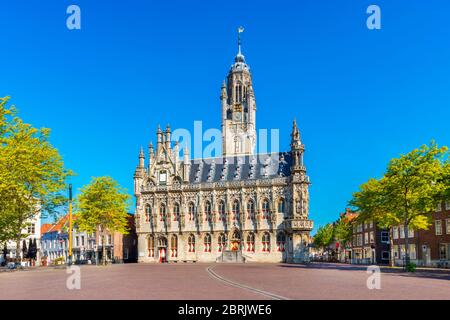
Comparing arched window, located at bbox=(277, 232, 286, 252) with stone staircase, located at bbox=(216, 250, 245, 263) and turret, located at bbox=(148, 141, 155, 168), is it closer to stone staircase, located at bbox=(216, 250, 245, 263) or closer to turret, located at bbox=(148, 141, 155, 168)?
stone staircase, located at bbox=(216, 250, 245, 263)

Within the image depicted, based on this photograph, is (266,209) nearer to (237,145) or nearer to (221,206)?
(221,206)

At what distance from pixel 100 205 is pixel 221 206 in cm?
2137

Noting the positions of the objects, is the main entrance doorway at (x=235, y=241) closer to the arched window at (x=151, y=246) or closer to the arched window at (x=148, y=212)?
the arched window at (x=151, y=246)

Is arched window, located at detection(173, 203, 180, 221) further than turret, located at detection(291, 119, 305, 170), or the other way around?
arched window, located at detection(173, 203, 180, 221)

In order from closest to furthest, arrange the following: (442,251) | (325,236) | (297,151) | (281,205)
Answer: (442,251) < (297,151) < (281,205) < (325,236)

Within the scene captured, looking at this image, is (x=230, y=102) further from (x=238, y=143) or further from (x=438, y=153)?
(x=438, y=153)

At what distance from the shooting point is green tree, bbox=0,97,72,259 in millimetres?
45719

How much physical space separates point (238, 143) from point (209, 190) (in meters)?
24.2

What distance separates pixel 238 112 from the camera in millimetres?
106062

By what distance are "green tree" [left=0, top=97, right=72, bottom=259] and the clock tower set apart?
52.8 metres

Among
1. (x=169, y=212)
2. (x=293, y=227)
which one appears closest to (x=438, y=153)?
(x=293, y=227)

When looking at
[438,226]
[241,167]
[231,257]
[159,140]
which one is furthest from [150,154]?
[438,226]

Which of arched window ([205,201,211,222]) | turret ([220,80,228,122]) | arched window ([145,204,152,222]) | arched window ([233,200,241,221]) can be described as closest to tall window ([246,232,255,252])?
arched window ([233,200,241,221])

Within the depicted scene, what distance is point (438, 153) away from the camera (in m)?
48.0
